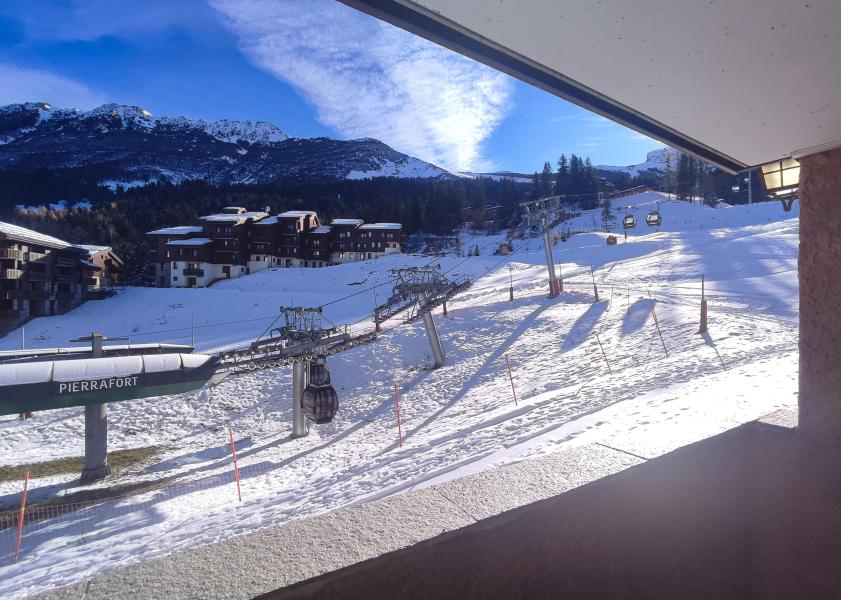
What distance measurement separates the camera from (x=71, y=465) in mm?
13469

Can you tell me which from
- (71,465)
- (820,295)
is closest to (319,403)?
(71,465)

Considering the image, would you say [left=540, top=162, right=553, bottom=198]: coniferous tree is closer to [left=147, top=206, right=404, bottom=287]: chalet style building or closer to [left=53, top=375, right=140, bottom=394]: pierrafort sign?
[left=147, top=206, right=404, bottom=287]: chalet style building

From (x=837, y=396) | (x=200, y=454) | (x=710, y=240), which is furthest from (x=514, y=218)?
(x=837, y=396)

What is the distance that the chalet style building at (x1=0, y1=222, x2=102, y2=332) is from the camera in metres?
37.8

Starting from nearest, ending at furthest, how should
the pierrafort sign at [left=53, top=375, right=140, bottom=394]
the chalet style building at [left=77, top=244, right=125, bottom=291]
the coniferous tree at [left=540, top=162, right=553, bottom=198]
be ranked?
1. the pierrafort sign at [left=53, top=375, right=140, bottom=394]
2. the chalet style building at [left=77, top=244, right=125, bottom=291]
3. the coniferous tree at [left=540, top=162, right=553, bottom=198]

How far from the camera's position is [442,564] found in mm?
1878

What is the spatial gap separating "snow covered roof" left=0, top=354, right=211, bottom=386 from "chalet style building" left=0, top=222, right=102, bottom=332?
122 feet

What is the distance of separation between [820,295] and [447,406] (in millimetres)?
11987

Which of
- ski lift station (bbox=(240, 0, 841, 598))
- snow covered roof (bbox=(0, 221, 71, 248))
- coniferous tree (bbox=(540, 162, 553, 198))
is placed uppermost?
coniferous tree (bbox=(540, 162, 553, 198))

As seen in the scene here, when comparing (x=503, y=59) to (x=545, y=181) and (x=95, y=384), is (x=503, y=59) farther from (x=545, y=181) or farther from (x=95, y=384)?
(x=545, y=181)

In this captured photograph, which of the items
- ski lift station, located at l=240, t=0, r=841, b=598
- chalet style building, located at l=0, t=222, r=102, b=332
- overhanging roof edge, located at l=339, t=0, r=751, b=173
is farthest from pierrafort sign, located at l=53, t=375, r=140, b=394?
chalet style building, located at l=0, t=222, r=102, b=332

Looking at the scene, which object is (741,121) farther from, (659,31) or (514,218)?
(514,218)

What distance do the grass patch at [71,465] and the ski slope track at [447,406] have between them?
0.52 metres

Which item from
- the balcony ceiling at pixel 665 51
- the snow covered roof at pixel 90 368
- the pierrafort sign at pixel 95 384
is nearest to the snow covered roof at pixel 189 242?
the snow covered roof at pixel 90 368
